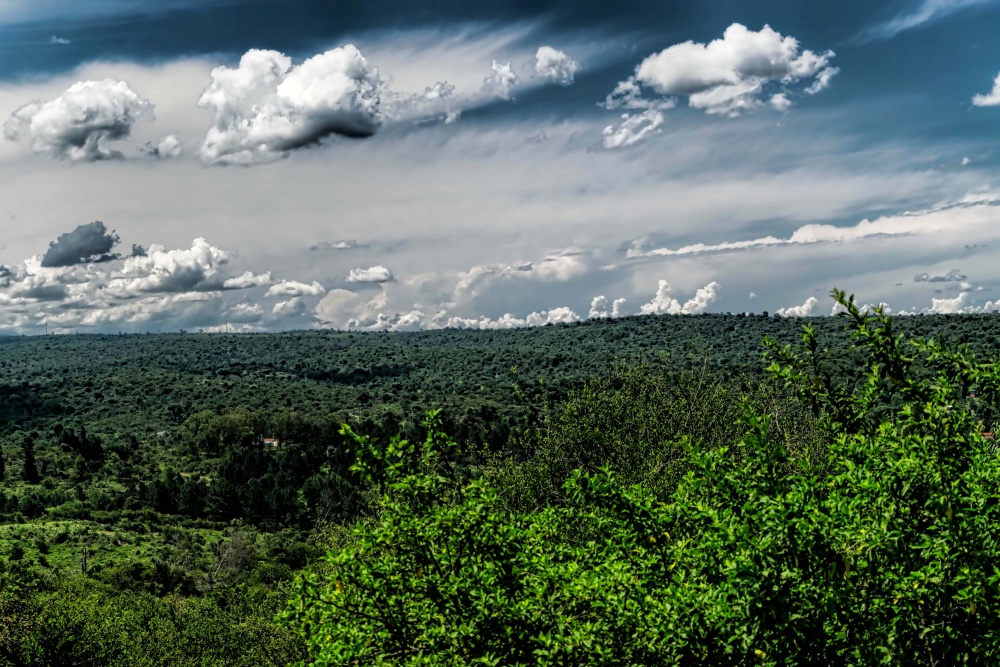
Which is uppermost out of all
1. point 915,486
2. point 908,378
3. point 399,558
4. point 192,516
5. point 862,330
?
point 862,330

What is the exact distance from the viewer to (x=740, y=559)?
24.6 feet

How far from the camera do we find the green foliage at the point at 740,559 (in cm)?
744

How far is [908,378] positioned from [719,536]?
10.5ft

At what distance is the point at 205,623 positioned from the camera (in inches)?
1964

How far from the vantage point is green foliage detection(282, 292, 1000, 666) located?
7441 millimetres

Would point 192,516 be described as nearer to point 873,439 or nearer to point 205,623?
point 205,623

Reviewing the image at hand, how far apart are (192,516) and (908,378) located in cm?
12650

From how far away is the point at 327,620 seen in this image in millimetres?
10500

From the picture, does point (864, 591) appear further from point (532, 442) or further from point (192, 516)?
point (192, 516)

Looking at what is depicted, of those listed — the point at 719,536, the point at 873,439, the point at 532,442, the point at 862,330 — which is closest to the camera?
the point at 719,536

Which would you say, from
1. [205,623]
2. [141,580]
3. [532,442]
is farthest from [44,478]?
[532,442]

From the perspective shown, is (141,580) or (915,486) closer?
(915,486)

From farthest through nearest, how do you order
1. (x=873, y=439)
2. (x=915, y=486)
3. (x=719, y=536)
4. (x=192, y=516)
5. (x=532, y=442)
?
(x=192, y=516)
(x=532, y=442)
(x=873, y=439)
(x=719, y=536)
(x=915, y=486)

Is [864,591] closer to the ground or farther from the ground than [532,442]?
farther from the ground
